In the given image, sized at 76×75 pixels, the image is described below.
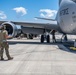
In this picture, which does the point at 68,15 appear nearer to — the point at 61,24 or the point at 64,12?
the point at 64,12

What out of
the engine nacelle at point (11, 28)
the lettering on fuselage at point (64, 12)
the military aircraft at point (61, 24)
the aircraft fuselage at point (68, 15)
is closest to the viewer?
the aircraft fuselage at point (68, 15)

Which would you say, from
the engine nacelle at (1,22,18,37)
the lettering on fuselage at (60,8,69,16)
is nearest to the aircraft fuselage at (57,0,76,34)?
the lettering on fuselage at (60,8,69,16)

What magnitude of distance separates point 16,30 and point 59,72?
14.3 meters

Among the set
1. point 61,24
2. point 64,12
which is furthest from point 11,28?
point 64,12

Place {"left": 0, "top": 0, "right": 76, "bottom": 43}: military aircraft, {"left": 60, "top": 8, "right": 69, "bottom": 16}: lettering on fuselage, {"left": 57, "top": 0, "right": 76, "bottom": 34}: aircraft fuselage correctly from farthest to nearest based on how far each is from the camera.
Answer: {"left": 60, "top": 8, "right": 69, "bottom": 16}: lettering on fuselage < {"left": 0, "top": 0, "right": 76, "bottom": 43}: military aircraft < {"left": 57, "top": 0, "right": 76, "bottom": 34}: aircraft fuselage

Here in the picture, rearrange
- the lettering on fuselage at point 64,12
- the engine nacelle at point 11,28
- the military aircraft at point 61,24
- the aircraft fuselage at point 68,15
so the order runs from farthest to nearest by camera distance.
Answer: the engine nacelle at point 11,28 < the lettering on fuselage at point 64,12 < the military aircraft at point 61,24 < the aircraft fuselage at point 68,15

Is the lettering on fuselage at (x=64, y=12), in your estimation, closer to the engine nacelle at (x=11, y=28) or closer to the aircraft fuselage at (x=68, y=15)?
the aircraft fuselage at (x=68, y=15)

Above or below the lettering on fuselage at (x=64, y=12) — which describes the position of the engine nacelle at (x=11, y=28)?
below

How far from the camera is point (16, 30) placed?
2100 cm

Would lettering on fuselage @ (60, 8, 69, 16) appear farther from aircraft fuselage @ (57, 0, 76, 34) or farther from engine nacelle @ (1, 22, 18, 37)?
engine nacelle @ (1, 22, 18, 37)

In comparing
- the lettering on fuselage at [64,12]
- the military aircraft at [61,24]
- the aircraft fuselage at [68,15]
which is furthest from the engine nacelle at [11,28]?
the lettering on fuselage at [64,12]

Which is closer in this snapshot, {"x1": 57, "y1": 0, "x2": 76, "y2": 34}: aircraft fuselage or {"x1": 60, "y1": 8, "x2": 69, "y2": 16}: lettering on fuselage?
{"x1": 57, "y1": 0, "x2": 76, "y2": 34}: aircraft fuselage

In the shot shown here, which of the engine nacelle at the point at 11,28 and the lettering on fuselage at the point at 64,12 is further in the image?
the engine nacelle at the point at 11,28

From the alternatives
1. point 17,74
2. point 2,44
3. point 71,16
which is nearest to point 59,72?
point 17,74
